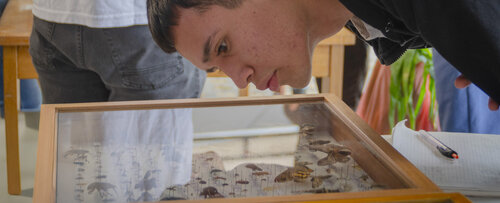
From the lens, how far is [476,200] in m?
0.89

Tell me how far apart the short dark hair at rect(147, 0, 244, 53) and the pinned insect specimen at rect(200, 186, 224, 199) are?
0.27 meters

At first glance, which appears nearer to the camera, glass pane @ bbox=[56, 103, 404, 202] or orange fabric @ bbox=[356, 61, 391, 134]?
glass pane @ bbox=[56, 103, 404, 202]

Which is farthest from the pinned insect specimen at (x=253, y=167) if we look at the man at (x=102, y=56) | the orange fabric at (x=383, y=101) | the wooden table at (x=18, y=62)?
the orange fabric at (x=383, y=101)

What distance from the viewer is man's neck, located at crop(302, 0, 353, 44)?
97cm

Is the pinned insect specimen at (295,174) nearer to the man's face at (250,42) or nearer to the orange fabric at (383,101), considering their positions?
the man's face at (250,42)

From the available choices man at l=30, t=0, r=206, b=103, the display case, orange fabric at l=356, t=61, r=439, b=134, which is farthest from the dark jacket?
orange fabric at l=356, t=61, r=439, b=134

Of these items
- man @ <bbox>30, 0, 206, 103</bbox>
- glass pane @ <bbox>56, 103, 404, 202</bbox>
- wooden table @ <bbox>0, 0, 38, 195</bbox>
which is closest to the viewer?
glass pane @ <bbox>56, 103, 404, 202</bbox>

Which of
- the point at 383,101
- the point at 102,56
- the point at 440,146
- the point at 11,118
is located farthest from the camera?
the point at 383,101

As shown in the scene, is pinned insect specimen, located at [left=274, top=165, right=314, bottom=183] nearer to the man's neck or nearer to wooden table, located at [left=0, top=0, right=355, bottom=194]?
the man's neck

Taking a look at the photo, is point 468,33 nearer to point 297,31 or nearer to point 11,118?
point 297,31

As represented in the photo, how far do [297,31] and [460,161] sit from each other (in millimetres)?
333

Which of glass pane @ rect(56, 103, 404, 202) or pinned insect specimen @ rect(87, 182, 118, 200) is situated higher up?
glass pane @ rect(56, 103, 404, 202)

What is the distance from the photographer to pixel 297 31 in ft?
3.17

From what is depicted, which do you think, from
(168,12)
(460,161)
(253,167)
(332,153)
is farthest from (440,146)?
(168,12)
